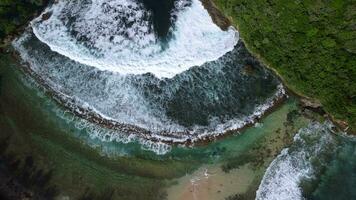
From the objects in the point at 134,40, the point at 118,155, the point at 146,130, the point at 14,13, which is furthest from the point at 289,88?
the point at 14,13

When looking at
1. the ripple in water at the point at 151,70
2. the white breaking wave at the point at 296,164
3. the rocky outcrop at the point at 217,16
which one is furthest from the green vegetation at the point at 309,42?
the white breaking wave at the point at 296,164

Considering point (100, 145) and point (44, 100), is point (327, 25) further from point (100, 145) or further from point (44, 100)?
point (44, 100)

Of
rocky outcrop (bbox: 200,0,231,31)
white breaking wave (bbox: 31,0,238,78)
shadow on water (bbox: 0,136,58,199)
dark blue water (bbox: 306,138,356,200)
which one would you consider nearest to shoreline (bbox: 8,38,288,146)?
white breaking wave (bbox: 31,0,238,78)

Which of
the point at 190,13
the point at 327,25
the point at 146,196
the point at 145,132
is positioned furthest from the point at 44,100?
the point at 327,25

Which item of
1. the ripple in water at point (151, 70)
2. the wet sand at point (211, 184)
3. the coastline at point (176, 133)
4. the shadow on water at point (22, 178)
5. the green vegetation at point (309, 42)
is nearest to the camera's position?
the green vegetation at point (309, 42)

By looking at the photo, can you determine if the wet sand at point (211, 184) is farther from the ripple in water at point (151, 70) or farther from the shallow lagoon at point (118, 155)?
the ripple in water at point (151, 70)

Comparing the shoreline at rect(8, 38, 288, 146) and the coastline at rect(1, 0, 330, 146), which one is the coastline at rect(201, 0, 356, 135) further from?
the shoreline at rect(8, 38, 288, 146)
